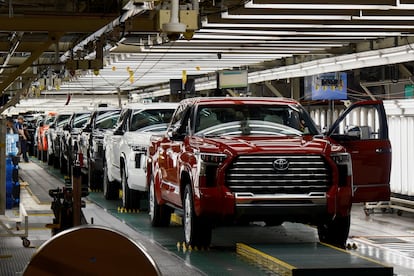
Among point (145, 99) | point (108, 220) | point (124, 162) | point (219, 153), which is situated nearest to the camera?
point (219, 153)

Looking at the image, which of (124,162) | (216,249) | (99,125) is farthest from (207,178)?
(99,125)

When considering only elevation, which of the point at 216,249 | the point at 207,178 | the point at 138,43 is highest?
the point at 138,43

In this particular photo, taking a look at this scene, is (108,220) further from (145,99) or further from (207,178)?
(145,99)

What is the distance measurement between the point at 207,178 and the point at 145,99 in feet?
103

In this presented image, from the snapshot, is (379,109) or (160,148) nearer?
(379,109)

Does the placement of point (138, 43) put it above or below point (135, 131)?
above

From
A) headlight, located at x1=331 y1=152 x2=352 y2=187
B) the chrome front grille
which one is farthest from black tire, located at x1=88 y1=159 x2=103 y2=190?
headlight, located at x1=331 y1=152 x2=352 y2=187

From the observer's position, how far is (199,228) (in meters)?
13.1

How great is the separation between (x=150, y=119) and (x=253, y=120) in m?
5.87

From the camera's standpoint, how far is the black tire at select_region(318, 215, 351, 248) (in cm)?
1342

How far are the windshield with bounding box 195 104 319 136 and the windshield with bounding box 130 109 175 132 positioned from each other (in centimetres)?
536

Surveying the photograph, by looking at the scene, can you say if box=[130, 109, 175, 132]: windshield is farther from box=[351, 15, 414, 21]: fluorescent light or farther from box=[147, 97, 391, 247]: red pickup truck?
box=[351, 15, 414, 21]: fluorescent light

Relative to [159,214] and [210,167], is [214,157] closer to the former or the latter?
[210,167]

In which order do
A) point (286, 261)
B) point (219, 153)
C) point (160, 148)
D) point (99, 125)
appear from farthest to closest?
point (99, 125) < point (160, 148) < point (219, 153) < point (286, 261)
